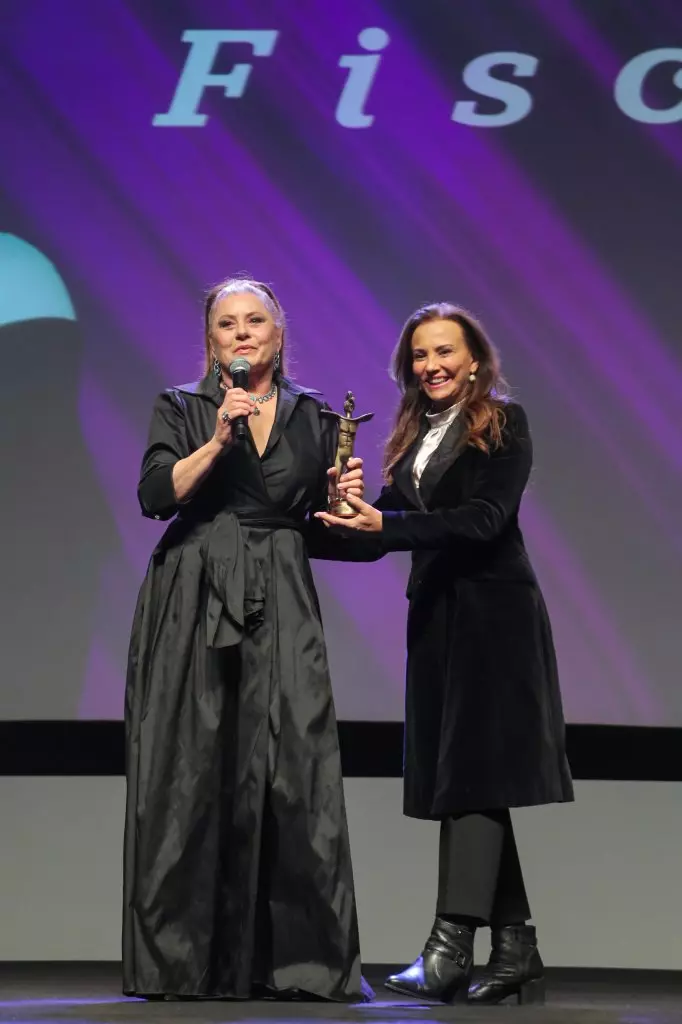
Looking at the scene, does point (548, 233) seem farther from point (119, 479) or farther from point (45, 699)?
point (45, 699)

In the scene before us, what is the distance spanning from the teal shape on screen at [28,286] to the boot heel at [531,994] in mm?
2223

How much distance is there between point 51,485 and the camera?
3.93m

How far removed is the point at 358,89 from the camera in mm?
3941

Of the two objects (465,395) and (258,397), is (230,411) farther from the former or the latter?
(465,395)

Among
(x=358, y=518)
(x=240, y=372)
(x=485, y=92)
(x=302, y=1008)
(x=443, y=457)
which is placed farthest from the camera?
(x=485, y=92)

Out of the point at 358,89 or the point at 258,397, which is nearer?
the point at 258,397

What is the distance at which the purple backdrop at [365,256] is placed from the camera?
3.91 m

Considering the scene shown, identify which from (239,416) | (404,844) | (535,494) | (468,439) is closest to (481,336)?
(468,439)

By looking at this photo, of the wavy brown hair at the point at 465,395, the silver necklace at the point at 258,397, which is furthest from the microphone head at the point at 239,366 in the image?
the wavy brown hair at the point at 465,395

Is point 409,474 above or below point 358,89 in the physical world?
below

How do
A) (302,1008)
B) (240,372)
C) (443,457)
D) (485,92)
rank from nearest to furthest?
(302,1008) → (240,372) → (443,457) → (485,92)

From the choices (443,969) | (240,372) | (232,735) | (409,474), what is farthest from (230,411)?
(443,969)

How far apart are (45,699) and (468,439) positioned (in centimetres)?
164

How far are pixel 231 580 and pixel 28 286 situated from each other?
5.41 feet
